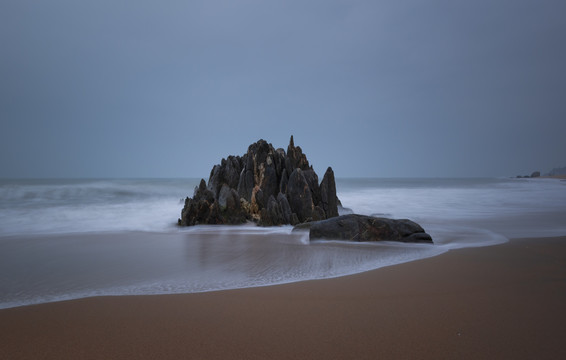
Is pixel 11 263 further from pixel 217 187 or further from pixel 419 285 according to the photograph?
pixel 217 187

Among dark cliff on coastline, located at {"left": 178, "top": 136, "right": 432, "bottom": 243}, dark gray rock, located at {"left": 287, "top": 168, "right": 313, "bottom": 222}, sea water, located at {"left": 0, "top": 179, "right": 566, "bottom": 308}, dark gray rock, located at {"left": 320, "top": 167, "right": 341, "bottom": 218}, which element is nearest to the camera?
sea water, located at {"left": 0, "top": 179, "right": 566, "bottom": 308}

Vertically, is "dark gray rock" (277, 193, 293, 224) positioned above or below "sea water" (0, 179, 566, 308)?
above

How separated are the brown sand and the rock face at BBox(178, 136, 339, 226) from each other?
784 centimetres

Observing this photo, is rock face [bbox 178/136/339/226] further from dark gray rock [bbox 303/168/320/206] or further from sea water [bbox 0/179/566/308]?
sea water [bbox 0/179/566/308]

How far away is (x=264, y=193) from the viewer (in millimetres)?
13406

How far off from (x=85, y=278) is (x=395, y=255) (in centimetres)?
561

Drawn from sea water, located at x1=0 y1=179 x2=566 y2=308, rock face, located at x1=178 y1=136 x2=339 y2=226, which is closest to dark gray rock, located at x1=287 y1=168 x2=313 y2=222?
rock face, located at x1=178 y1=136 x2=339 y2=226

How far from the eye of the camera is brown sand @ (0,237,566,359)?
2303 millimetres

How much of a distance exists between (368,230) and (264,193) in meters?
6.52

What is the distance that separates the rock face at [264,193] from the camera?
11.7 m

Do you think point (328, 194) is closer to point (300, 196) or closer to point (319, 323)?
point (300, 196)

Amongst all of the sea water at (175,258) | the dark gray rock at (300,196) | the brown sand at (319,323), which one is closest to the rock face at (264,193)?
the dark gray rock at (300,196)

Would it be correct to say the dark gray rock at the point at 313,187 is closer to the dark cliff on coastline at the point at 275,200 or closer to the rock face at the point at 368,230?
the dark cliff on coastline at the point at 275,200

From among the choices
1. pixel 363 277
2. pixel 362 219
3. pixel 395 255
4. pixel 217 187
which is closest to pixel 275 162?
pixel 217 187
